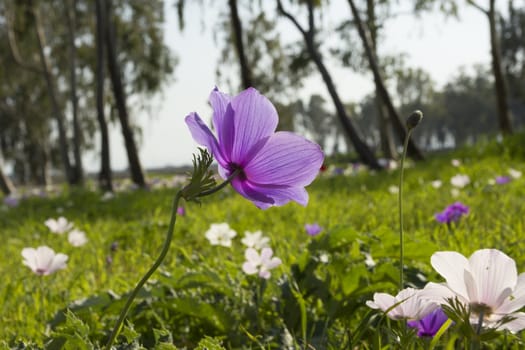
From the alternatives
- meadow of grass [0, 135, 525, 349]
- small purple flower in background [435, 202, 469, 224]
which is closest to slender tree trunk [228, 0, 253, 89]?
meadow of grass [0, 135, 525, 349]

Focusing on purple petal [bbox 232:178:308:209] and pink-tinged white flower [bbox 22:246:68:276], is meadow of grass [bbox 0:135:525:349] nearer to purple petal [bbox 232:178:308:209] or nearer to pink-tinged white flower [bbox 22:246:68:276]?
pink-tinged white flower [bbox 22:246:68:276]

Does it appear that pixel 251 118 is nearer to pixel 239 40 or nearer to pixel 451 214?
pixel 451 214

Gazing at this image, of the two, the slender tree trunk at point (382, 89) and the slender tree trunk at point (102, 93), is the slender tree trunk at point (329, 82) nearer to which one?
the slender tree trunk at point (382, 89)

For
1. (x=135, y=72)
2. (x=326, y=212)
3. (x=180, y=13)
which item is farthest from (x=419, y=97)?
(x=326, y=212)

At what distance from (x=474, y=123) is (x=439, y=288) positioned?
81.9 m

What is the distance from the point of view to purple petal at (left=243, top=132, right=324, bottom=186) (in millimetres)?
850

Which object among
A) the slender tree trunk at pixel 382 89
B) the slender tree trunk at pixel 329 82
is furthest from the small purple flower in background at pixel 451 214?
the slender tree trunk at pixel 382 89

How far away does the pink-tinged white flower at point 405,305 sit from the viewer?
0.81 metres

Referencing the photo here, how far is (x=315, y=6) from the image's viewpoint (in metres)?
8.58

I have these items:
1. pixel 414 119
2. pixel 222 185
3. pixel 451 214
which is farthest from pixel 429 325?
pixel 451 214

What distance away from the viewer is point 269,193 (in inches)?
34.6

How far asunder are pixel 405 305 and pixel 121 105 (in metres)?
10.1

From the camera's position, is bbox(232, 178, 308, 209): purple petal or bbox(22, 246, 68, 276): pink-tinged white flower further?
bbox(22, 246, 68, 276): pink-tinged white flower

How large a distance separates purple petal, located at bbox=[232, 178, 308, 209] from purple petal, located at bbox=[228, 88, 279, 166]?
67 mm
